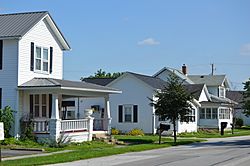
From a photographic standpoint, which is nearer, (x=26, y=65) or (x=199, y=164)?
(x=199, y=164)

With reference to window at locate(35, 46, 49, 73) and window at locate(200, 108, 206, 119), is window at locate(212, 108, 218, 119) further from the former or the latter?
window at locate(35, 46, 49, 73)

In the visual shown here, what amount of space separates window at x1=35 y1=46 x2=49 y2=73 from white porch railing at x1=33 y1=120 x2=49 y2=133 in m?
3.49

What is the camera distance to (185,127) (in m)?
54.0

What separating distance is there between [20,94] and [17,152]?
5.88 meters

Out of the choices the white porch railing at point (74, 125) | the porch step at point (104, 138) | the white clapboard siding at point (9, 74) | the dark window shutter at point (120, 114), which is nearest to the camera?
the white clapboard siding at point (9, 74)

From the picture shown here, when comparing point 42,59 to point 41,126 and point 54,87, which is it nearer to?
point 54,87

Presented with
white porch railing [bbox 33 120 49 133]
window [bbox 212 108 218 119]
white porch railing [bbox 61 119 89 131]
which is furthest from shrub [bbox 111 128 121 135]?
white porch railing [bbox 33 120 49 133]

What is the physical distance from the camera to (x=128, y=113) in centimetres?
5059

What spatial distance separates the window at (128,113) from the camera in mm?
50125

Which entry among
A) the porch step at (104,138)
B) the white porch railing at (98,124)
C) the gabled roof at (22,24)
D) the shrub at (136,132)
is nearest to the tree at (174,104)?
the white porch railing at (98,124)

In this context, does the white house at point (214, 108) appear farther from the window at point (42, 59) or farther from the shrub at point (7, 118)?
the shrub at point (7, 118)

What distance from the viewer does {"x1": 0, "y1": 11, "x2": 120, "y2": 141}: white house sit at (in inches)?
1210

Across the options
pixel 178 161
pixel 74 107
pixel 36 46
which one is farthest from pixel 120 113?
pixel 178 161

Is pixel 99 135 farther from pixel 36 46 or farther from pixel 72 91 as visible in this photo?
pixel 36 46
